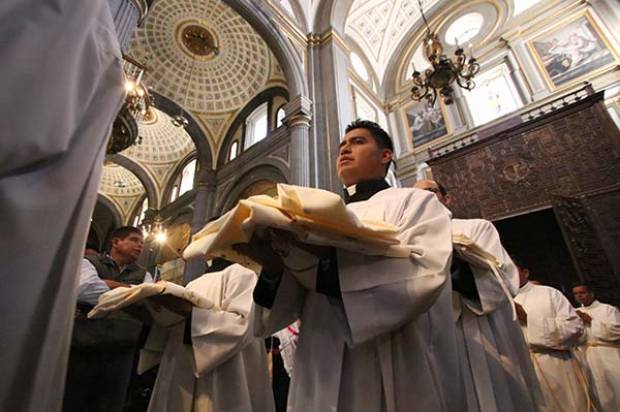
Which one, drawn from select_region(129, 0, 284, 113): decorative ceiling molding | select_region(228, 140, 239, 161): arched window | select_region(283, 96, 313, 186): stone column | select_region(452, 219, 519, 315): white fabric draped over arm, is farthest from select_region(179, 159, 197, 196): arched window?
select_region(452, 219, 519, 315): white fabric draped over arm

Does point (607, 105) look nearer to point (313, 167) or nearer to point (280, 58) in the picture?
point (313, 167)

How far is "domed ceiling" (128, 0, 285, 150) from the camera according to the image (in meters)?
9.00

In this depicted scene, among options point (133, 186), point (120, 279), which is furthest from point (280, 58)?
point (133, 186)

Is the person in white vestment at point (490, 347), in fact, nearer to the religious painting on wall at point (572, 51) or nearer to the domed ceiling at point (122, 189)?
the religious painting on wall at point (572, 51)

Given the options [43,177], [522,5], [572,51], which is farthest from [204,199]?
[522,5]

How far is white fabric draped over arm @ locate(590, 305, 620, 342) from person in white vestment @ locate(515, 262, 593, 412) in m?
1.75

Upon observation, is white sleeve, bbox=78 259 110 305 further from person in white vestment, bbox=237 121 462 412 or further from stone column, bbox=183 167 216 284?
stone column, bbox=183 167 216 284

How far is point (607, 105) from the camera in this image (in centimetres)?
714

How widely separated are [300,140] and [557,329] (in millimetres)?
5500

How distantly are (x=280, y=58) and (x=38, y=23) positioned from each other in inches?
323

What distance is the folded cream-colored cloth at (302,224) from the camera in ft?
2.85

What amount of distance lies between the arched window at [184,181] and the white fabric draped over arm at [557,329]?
1296 centimetres

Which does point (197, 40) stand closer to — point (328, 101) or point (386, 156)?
point (328, 101)

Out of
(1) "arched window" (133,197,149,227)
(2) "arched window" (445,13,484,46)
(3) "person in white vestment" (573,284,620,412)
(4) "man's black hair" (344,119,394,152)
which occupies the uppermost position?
(2) "arched window" (445,13,484,46)
